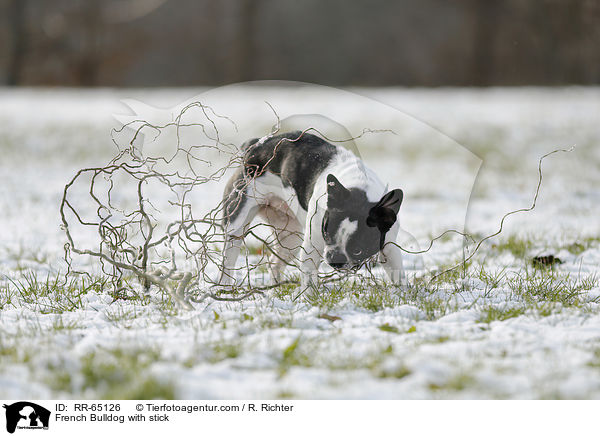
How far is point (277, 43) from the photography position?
34625 millimetres

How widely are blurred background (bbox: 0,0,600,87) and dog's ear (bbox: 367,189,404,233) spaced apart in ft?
79.5

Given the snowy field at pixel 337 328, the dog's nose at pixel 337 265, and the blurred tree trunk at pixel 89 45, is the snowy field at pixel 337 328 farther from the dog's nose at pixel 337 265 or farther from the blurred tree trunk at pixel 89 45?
the blurred tree trunk at pixel 89 45

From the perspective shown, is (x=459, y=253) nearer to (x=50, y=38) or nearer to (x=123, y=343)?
(x=123, y=343)

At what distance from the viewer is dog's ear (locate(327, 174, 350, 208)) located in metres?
3.70

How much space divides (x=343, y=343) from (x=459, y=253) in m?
2.73

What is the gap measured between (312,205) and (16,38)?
27183mm

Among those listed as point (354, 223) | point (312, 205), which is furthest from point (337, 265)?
point (312, 205)

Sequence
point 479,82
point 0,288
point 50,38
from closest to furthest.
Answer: point 0,288 → point 479,82 → point 50,38

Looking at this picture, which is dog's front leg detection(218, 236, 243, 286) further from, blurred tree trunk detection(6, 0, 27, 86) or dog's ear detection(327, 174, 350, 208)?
blurred tree trunk detection(6, 0, 27, 86)

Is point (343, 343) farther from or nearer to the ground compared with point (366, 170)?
nearer to the ground

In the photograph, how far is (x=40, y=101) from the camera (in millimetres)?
18297

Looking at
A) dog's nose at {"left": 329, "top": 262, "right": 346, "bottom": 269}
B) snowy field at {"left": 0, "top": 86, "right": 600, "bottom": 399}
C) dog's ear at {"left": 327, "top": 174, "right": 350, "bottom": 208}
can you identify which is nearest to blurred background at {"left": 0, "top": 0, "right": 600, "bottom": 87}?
snowy field at {"left": 0, "top": 86, "right": 600, "bottom": 399}

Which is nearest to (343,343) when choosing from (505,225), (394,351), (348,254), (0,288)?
(394,351)
